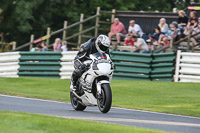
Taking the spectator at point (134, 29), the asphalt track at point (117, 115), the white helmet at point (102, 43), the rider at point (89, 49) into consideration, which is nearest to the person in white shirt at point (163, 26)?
the spectator at point (134, 29)

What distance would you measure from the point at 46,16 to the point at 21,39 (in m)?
1.99

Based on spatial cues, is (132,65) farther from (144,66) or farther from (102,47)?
(102,47)

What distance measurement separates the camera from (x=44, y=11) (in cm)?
3569

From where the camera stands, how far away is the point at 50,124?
8820mm

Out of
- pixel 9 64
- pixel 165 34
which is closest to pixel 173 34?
pixel 165 34

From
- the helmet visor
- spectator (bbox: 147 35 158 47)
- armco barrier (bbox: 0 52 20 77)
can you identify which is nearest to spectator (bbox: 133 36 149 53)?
spectator (bbox: 147 35 158 47)

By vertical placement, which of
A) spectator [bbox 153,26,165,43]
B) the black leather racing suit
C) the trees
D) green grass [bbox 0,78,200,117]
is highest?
the trees

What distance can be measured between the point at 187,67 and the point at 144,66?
1.75m

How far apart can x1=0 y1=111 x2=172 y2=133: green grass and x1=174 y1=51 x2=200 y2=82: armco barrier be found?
11.7 meters

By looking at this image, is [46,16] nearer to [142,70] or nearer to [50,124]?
[142,70]

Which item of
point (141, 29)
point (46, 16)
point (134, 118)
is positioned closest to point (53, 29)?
point (46, 16)

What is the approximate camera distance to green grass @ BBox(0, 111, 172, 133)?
329 inches

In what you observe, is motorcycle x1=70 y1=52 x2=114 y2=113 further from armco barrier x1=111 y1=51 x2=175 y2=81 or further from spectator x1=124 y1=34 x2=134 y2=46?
spectator x1=124 y1=34 x2=134 y2=46

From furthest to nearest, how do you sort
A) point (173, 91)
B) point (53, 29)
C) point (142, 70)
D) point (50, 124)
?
point (53, 29) → point (142, 70) → point (173, 91) → point (50, 124)
